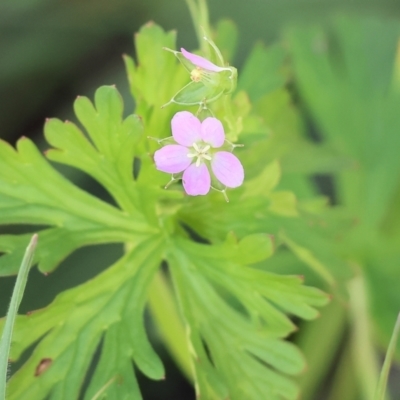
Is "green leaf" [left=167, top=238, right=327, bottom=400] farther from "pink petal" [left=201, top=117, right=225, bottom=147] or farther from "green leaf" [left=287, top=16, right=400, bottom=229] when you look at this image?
"green leaf" [left=287, top=16, right=400, bottom=229]

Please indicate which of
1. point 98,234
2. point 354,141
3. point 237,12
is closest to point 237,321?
point 98,234

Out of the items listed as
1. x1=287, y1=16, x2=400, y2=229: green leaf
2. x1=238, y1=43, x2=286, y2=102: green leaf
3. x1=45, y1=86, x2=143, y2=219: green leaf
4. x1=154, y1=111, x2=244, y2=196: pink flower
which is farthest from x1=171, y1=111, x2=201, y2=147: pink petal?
x1=287, y1=16, x2=400, y2=229: green leaf

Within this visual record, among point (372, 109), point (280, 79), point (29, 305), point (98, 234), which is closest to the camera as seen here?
point (98, 234)

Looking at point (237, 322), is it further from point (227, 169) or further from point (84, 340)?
point (227, 169)

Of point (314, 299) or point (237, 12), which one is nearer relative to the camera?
point (314, 299)

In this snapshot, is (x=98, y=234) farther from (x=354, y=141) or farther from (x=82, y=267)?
(x=354, y=141)

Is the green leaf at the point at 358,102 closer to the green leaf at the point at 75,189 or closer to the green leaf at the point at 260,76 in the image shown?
the green leaf at the point at 260,76

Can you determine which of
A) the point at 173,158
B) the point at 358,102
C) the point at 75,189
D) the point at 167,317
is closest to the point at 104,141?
the point at 75,189
